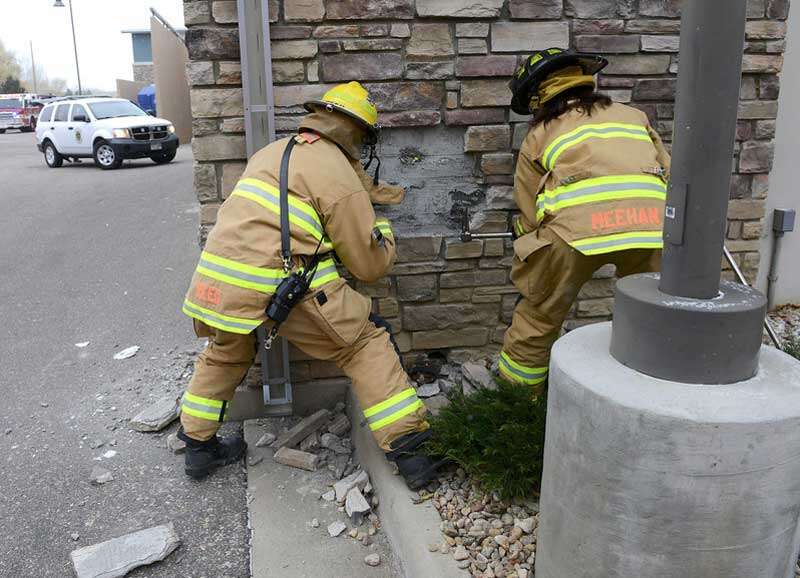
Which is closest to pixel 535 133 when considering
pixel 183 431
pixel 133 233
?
pixel 183 431

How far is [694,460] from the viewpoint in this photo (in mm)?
1878

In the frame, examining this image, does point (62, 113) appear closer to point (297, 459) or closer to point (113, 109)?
point (113, 109)

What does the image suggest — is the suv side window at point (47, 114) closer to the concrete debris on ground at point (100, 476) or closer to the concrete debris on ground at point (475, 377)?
the concrete debris on ground at point (100, 476)

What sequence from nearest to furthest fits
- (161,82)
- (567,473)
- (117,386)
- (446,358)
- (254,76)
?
(567,473), (254,76), (446,358), (117,386), (161,82)

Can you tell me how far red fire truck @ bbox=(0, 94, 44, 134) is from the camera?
38594 mm

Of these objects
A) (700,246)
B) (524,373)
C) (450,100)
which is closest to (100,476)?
(524,373)

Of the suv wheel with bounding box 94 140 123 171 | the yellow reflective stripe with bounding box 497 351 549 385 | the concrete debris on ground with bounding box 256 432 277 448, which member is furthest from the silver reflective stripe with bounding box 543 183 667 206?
the suv wheel with bounding box 94 140 123 171

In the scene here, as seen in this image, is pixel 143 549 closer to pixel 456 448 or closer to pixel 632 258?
pixel 456 448

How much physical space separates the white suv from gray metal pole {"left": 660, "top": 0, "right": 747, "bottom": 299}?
17.9 metres

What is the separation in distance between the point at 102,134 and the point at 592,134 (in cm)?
1727

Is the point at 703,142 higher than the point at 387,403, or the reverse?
the point at 703,142

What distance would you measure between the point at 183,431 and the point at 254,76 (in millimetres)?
1882

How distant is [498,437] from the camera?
3.08m

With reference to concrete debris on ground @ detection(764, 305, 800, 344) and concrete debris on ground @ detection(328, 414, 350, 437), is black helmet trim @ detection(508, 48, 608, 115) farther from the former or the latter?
concrete debris on ground @ detection(764, 305, 800, 344)
